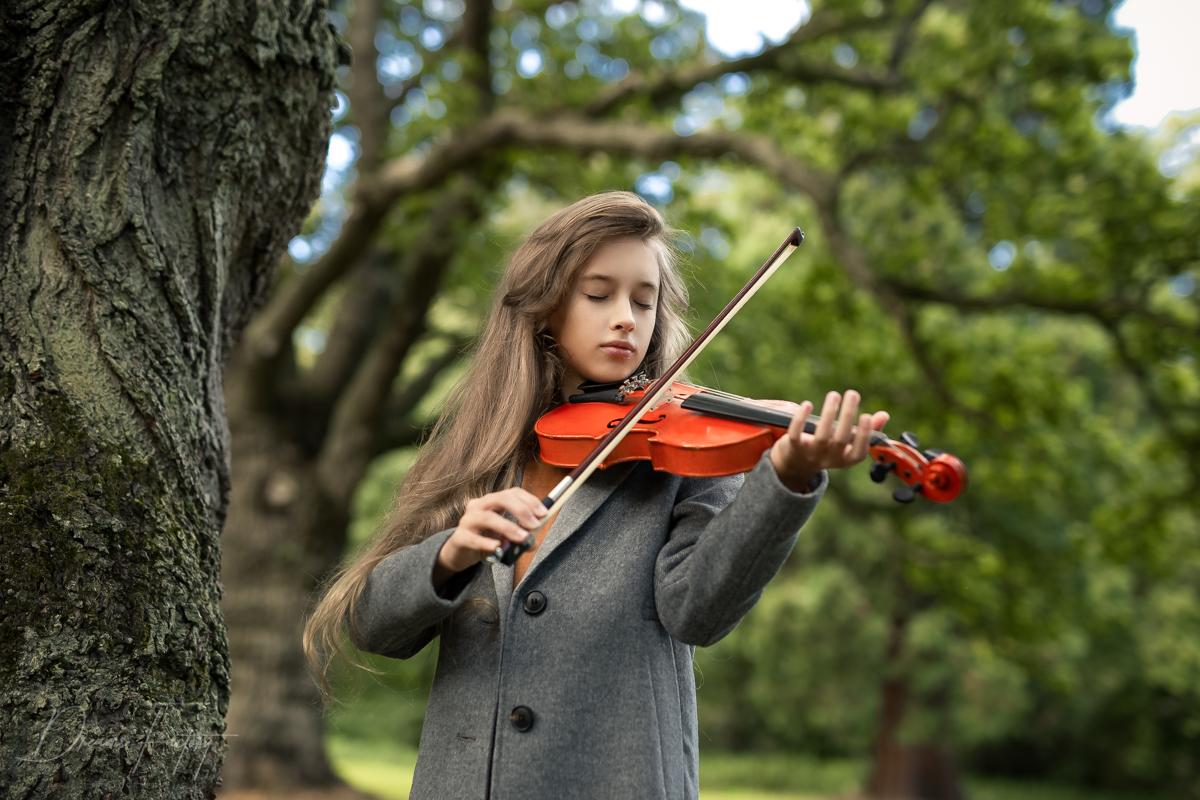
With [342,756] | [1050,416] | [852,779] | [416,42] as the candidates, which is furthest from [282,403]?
[852,779]

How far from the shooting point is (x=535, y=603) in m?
1.68

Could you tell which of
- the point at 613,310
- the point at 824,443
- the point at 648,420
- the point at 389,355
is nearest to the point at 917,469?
the point at 824,443

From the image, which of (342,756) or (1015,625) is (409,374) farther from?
(342,756)

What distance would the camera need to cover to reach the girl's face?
6.13 feet

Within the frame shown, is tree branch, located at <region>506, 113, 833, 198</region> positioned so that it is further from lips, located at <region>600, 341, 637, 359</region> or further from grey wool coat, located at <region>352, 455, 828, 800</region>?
grey wool coat, located at <region>352, 455, 828, 800</region>

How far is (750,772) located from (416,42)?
1398cm

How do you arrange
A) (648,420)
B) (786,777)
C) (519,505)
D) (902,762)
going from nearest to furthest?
1. (519,505)
2. (648,420)
3. (902,762)
4. (786,777)

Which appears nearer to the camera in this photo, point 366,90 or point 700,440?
point 700,440

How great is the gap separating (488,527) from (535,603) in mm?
273

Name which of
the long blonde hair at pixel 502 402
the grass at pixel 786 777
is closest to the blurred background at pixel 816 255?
→ the long blonde hair at pixel 502 402

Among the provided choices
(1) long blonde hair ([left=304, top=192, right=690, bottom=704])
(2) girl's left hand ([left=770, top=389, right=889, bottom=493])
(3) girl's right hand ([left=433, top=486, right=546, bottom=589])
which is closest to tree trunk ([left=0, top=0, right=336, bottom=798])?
(1) long blonde hair ([left=304, top=192, right=690, bottom=704])

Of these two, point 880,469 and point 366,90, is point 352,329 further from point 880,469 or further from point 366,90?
point 880,469

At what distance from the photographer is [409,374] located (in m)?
11.7

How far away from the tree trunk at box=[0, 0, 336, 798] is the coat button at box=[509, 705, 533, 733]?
22.0 inches
